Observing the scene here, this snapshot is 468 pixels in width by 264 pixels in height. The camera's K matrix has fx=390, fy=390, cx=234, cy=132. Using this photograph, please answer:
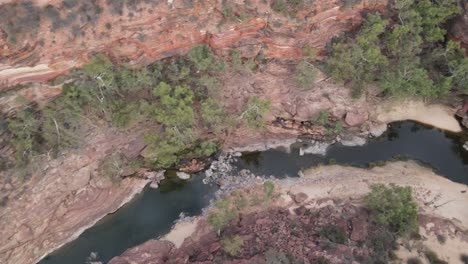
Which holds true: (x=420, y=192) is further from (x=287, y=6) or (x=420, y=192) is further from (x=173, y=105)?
(x=173, y=105)

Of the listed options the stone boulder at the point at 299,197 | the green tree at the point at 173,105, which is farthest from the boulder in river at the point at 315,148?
the green tree at the point at 173,105

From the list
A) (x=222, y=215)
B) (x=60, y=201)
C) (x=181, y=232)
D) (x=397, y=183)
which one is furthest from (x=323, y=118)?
(x=60, y=201)

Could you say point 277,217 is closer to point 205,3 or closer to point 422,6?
point 205,3

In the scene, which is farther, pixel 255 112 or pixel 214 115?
pixel 255 112

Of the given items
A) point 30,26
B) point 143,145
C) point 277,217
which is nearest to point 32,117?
point 30,26

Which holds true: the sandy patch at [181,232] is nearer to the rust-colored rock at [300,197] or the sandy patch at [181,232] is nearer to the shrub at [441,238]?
the rust-colored rock at [300,197]

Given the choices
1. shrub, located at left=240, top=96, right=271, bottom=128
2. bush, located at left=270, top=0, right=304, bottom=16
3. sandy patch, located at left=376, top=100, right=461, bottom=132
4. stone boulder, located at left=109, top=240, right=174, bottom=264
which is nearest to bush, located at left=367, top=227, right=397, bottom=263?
sandy patch, located at left=376, top=100, right=461, bottom=132

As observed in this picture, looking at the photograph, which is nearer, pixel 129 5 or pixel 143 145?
pixel 129 5
